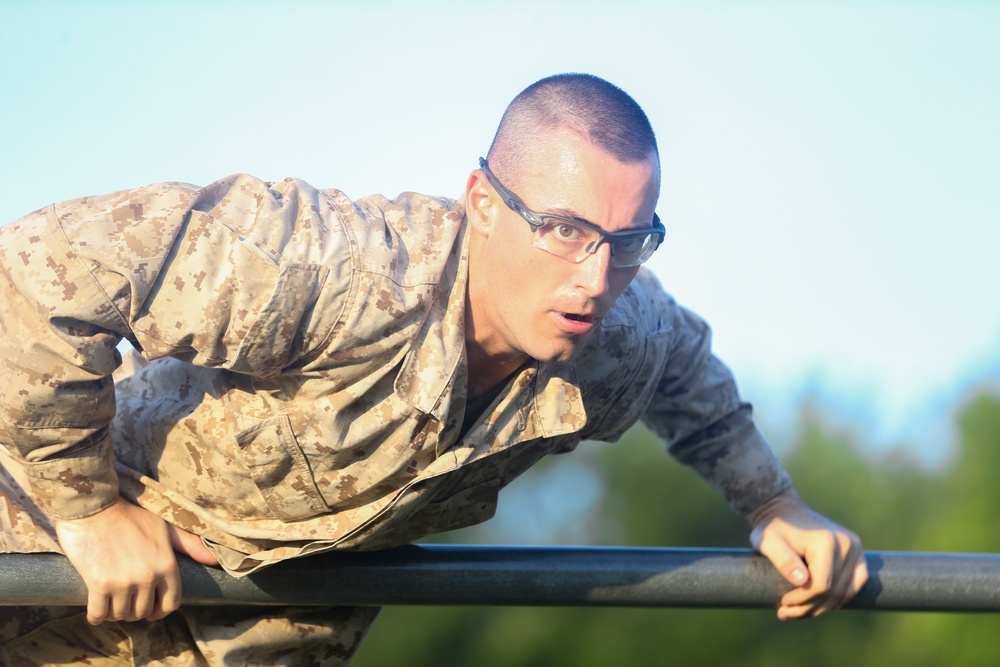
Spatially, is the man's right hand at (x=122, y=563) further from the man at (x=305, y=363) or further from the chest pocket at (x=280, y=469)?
the chest pocket at (x=280, y=469)

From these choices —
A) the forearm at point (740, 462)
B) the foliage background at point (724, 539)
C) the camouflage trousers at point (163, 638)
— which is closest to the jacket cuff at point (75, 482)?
the camouflage trousers at point (163, 638)

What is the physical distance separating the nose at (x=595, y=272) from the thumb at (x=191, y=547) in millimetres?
999

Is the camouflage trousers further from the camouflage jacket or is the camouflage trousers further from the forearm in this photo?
the forearm

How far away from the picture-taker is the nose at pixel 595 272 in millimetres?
2461

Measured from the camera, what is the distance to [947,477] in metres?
12.7

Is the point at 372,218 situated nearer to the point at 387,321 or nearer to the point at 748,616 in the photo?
the point at 387,321

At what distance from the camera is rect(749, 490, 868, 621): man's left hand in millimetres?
2742

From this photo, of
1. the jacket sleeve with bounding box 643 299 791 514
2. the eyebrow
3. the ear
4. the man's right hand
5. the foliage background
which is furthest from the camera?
the foliage background

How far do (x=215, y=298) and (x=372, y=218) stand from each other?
43cm

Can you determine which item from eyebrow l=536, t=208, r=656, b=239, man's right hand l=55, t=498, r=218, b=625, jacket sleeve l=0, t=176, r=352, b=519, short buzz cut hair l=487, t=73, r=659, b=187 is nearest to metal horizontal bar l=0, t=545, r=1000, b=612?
man's right hand l=55, t=498, r=218, b=625

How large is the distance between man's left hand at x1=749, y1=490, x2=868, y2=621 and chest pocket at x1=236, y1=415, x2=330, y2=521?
108cm

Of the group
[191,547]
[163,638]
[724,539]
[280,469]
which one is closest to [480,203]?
[280,469]

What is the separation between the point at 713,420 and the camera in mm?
3258

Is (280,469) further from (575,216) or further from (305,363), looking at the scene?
(575,216)
